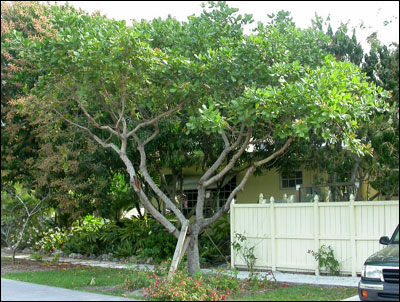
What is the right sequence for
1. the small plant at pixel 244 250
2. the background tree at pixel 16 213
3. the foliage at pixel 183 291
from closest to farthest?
the foliage at pixel 183 291, the small plant at pixel 244 250, the background tree at pixel 16 213

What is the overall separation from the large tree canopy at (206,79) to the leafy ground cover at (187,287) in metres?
1.32

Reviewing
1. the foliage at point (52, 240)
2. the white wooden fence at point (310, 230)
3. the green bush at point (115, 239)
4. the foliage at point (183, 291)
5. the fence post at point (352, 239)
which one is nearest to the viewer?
the foliage at point (183, 291)

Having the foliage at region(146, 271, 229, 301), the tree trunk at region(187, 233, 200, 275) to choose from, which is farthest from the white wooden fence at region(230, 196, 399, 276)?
the foliage at region(146, 271, 229, 301)

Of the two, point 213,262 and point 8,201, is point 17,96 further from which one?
point 213,262

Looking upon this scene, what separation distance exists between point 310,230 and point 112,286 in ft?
16.8

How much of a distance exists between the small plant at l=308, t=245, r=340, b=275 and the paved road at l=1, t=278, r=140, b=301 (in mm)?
5260

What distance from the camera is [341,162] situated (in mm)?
14367

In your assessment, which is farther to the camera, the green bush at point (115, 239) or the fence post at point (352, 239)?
the green bush at point (115, 239)

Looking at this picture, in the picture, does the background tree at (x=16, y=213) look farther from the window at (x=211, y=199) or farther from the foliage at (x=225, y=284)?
the foliage at (x=225, y=284)

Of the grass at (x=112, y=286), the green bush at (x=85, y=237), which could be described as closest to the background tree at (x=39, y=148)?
the green bush at (x=85, y=237)

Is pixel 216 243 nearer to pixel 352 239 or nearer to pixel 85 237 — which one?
pixel 352 239

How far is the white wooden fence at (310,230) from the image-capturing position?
12.6 metres

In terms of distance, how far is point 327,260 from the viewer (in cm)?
1290

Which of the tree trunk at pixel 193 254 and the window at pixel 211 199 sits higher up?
the window at pixel 211 199
